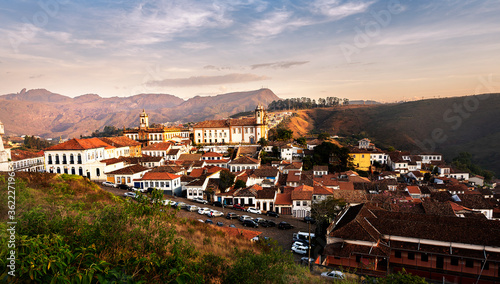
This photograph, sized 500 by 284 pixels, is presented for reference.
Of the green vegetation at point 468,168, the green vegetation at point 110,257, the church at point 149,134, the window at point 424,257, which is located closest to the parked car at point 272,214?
the window at point 424,257

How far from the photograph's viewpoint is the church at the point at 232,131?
188ft

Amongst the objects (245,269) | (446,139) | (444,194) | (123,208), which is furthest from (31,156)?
(446,139)

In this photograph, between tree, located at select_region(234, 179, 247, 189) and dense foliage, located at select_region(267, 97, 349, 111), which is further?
dense foliage, located at select_region(267, 97, 349, 111)

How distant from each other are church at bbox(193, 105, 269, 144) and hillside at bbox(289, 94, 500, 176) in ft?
132

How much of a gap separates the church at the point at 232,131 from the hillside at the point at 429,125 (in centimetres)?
4024

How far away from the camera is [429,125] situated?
10144 cm

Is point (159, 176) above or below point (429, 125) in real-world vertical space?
below

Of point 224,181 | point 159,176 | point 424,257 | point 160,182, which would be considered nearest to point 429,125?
point 224,181

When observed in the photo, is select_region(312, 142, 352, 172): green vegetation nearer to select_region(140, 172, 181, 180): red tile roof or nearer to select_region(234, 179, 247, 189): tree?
select_region(234, 179, 247, 189): tree

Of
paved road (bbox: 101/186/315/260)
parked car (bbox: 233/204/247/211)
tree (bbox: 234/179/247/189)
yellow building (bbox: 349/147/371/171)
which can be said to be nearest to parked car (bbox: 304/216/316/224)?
paved road (bbox: 101/186/315/260)

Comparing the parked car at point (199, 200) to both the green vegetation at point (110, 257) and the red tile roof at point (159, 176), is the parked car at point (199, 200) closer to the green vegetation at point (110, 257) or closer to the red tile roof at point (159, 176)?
the red tile roof at point (159, 176)

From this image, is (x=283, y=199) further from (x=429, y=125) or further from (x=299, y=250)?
(x=429, y=125)

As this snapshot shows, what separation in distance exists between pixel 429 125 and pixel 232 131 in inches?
3198

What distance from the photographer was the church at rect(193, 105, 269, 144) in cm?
5738
